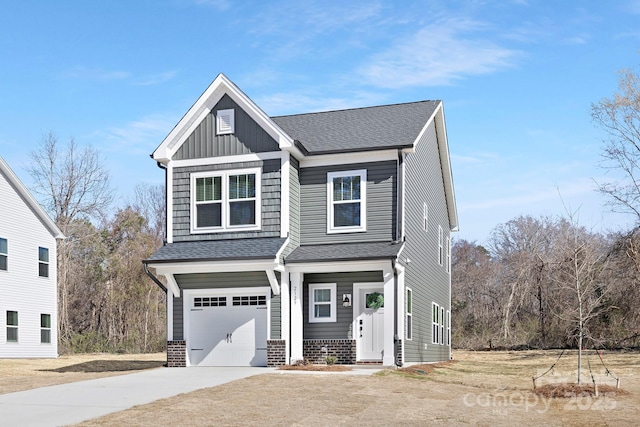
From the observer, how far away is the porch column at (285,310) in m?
21.5

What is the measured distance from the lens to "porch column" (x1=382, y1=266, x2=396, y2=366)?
20938 millimetres

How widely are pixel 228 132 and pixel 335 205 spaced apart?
12.6ft

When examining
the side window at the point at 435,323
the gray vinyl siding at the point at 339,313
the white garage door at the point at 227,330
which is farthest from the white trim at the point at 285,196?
the side window at the point at 435,323

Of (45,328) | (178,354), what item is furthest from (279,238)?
(45,328)

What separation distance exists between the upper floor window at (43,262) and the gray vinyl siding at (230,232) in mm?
15398

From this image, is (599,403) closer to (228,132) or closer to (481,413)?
(481,413)

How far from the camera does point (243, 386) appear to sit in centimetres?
1584

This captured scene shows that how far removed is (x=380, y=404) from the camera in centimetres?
1389

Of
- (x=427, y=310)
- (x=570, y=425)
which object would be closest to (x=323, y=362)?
(x=427, y=310)

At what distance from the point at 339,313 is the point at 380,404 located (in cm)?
850

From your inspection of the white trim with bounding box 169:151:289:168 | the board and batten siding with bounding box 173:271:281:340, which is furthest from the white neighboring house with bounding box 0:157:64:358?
the white trim with bounding box 169:151:289:168

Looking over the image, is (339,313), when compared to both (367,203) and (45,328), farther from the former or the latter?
(45,328)

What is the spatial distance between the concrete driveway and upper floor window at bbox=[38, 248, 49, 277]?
703 inches

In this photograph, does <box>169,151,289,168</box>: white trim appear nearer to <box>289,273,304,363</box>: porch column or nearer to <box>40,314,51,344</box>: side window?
<box>289,273,304,363</box>: porch column
